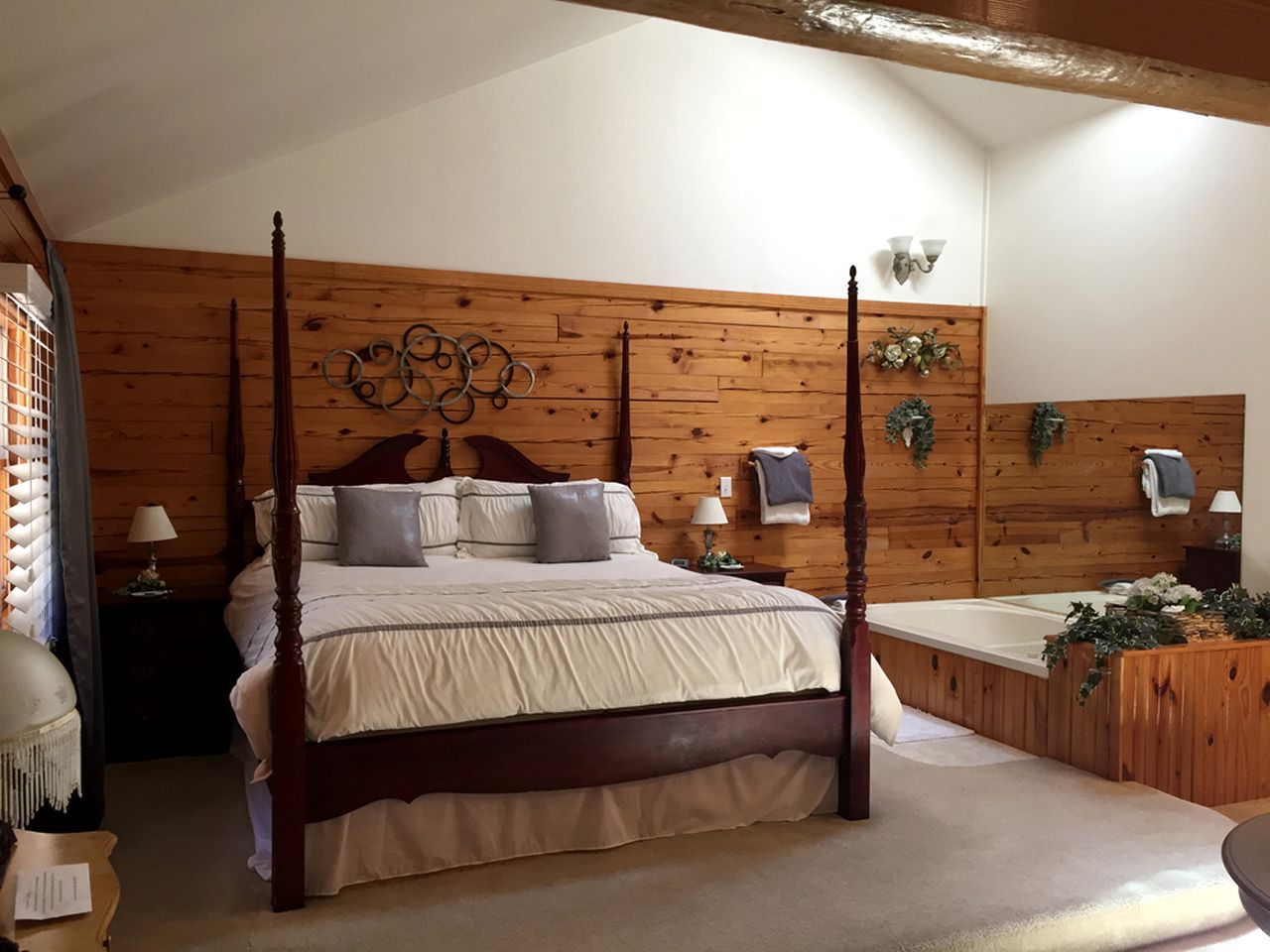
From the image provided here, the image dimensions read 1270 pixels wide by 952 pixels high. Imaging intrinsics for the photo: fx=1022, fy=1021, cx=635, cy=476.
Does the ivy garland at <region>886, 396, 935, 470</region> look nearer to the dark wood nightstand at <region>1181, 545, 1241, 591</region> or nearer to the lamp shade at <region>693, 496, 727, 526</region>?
the lamp shade at <region>693, 496, 727, 526</region>

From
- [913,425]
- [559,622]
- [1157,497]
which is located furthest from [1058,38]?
[913,425]

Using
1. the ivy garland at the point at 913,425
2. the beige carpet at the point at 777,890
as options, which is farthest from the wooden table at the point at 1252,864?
the ivy garland at the point at 913,425

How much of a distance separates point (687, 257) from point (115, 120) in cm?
300

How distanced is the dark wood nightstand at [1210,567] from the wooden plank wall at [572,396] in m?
1.73

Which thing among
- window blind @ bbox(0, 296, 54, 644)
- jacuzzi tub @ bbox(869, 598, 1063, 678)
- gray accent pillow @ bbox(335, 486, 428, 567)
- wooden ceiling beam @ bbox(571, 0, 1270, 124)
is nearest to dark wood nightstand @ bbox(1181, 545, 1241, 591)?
jacuzzi tub @ bbox(869, 598, 1063, 678)

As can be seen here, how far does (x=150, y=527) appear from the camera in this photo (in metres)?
4.18

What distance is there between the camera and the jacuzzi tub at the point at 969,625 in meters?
4.61

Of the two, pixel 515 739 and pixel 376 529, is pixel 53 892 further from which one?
pixel 376 529

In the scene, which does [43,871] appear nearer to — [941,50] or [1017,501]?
[941,50]

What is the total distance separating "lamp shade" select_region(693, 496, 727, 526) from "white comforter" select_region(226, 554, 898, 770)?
Answer: 61.4 inches

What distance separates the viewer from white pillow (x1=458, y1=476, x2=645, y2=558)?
4621 mm

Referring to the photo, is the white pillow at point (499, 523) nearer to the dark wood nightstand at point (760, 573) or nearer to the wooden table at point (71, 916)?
the dark wood nightstand at point (760, 573)

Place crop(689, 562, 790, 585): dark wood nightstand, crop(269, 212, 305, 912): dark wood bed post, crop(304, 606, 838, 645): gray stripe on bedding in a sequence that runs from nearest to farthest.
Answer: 1. crop(269, 212, 305, 912): dark wood bed post
2. crop(304, 606, 838, 645): gray stripe on bedding
3. crop(689, 562, 790, 585): dark wood nightstand

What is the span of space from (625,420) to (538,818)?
8.51 ft
